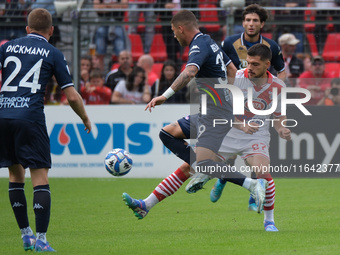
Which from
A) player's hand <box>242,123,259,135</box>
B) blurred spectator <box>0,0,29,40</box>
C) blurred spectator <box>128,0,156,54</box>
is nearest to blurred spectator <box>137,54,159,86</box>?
blurred spectator <box>128,0,156,54</box>

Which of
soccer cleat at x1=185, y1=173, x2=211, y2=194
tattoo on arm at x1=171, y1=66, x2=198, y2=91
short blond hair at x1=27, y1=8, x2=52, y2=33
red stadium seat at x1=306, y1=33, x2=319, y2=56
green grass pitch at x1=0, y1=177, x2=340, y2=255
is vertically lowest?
green grass pitch at x1=0, y1=177, x2=340, y2=255

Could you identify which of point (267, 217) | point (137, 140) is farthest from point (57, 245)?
point (137, 140)

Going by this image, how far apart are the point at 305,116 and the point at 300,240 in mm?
6999

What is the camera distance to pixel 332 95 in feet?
45.2

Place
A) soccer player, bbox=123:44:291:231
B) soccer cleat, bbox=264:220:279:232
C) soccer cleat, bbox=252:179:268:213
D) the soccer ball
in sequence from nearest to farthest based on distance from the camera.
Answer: soccer cleat, bbox=252:179:268:213, soccer cleat, bbox=264:220:279:232, soccer player, bbox=123:44:291:231, the soccer ball

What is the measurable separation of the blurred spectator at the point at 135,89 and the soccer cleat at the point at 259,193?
752cm

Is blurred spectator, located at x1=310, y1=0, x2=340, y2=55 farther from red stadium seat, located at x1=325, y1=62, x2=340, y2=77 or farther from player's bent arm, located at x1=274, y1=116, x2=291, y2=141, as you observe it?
player's bent arm, located at x1=274, y1=116, x2=291, y2=141

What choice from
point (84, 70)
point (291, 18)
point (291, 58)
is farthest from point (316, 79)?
point (84, 70)

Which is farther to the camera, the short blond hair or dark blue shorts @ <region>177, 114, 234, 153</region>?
dark blue shorts @ <region>177, 114, 234, 153</region>

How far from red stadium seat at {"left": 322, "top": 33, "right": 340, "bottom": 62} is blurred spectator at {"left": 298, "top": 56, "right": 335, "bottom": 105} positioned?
1.22 ft

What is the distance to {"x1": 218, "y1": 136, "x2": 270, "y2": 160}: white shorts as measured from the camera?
25.2ft

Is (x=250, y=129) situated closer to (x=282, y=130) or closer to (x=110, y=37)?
(x=282, y=130)

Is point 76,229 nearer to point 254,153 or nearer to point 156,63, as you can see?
point 254,153

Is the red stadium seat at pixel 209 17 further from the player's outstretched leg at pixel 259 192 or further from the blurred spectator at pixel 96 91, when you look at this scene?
the player's outstretched leg at pixel 259 192
